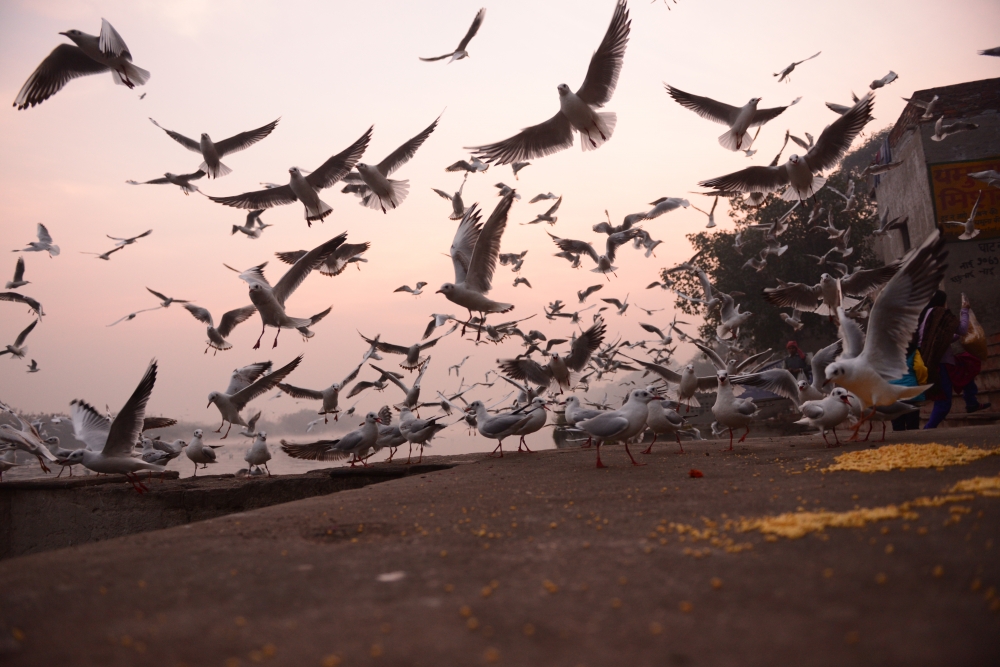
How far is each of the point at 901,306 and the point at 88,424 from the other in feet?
29.2

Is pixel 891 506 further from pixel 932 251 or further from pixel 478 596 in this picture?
pixel 932 251

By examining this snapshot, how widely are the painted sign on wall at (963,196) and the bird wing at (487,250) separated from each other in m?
12.0

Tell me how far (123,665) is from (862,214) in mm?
28757

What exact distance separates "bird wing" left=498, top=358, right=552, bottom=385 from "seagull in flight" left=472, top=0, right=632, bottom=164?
3.20 m

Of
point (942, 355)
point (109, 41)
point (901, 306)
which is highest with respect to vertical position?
point (109, 41)

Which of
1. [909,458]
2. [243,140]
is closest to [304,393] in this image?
[243,140]

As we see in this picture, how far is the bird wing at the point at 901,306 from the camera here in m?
5.21

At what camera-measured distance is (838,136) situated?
881 cm

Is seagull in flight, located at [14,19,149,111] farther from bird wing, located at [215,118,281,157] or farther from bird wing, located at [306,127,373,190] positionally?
bird wing, located at [306,127,373,190]

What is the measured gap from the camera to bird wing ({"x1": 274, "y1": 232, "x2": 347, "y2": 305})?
25.8ft

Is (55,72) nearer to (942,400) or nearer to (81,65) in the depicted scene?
(81,65)

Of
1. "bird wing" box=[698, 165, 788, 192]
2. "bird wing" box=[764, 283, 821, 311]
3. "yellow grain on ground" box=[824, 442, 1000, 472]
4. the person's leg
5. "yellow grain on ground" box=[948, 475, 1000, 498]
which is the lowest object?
"yellow grain on ground" box=[948, 475, 1000, 498]

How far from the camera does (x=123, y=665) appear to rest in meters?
1.63

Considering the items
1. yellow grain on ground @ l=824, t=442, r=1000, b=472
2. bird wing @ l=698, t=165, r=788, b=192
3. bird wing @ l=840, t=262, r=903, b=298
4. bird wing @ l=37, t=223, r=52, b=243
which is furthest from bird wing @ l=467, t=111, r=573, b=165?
bird wing @ l=37, t=223, r=52, b=243
